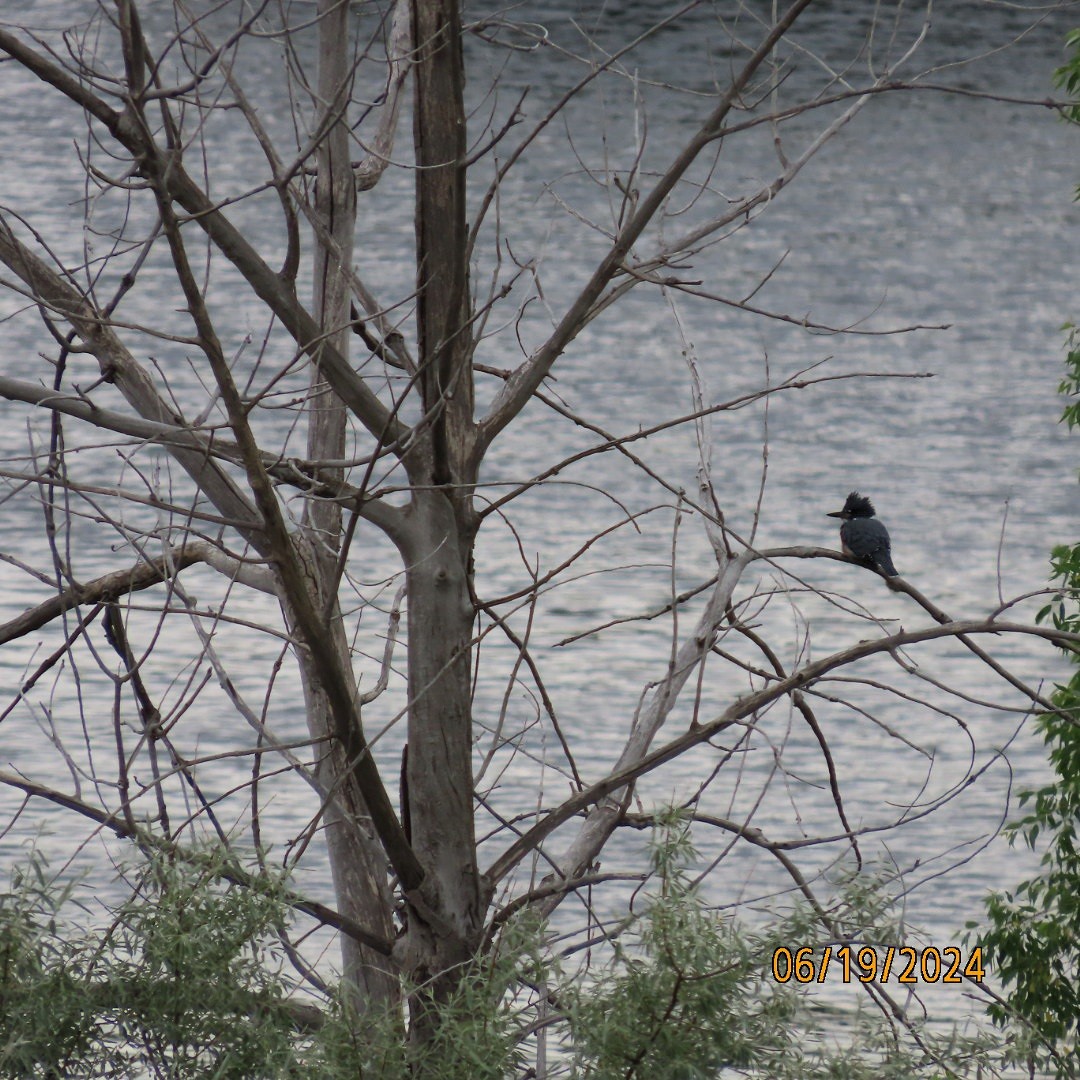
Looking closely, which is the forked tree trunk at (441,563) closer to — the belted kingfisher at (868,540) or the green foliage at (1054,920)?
the belted kingfisher at (868,540)

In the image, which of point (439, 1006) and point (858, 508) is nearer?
point (439, 1006)

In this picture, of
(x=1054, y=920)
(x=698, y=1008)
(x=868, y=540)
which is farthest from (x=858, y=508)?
(x=698, y=1008)

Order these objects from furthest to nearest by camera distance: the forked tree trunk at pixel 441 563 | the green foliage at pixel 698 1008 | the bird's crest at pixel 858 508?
the bird's crest at pixel 858 508, the forked tree trunk at pixel 441 563, the green foliage at pixel 698 1008

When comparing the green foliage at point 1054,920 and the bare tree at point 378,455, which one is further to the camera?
the green foliage at point 1054,920

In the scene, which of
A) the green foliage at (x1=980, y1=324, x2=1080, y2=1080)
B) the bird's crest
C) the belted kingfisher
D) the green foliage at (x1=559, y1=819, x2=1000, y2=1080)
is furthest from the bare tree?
the green foliage at (x1=980, y1=324, x2=1080, y2=1080)

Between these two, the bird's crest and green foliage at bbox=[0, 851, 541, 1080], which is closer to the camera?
green foliage at bbox=[0, 851, 541, 1080]

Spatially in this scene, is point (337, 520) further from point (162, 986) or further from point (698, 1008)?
point (698, 1008)

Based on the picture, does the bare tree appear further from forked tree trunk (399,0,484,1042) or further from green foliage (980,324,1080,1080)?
green foliage (980,324,1080,1080)

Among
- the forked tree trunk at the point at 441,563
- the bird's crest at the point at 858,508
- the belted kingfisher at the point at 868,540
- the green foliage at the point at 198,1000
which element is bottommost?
the green foliage at the point at 198,1000

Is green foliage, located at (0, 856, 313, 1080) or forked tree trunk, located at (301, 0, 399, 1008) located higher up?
forked tree trunk, located at (301, 0, 399, 1008)

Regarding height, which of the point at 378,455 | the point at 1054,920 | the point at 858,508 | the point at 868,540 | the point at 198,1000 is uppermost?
the point at 858,508

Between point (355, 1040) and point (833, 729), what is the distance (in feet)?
15.5

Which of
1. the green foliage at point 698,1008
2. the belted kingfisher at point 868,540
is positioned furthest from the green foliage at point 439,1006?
the belted kingfisher at point 868,540

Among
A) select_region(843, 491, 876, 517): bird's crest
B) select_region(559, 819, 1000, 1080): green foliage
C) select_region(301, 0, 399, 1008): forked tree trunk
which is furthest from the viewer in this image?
select_region(843, 491, 876, 517): bird's crest
